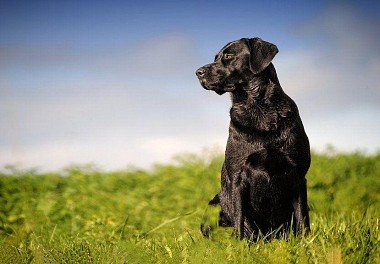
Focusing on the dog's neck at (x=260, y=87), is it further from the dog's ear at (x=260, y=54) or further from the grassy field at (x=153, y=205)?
the grassy field at (x=153, y=205)

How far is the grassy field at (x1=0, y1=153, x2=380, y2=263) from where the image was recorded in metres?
4.31

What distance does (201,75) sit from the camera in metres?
4.60

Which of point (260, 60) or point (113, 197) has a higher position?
point (260, 60)

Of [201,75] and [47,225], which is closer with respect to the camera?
[201,75]

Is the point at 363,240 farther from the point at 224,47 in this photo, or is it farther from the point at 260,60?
the point at 224,47

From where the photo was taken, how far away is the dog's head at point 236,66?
451cm

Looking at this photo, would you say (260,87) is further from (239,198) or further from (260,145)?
(239,198)

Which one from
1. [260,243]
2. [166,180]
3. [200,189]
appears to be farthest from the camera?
[166,180]

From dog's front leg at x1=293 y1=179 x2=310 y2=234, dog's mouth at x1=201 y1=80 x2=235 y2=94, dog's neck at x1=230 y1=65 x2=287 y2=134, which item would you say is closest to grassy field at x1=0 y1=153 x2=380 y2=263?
dog's front leg at x1=293 y1=179 x2=310 y2=234

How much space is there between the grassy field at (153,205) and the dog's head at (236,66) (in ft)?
4.07

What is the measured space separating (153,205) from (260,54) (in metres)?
4.86

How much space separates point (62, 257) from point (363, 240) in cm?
213

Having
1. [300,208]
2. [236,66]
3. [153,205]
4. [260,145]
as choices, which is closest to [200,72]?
[236,66]

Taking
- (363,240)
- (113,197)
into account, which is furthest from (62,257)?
(113,197)
